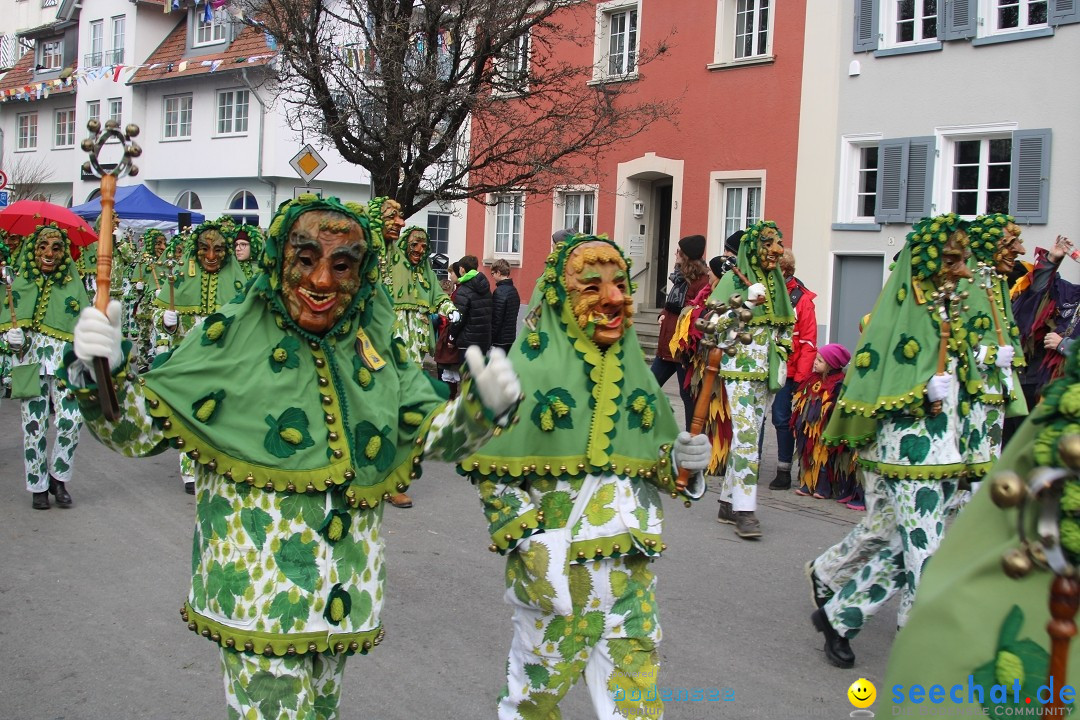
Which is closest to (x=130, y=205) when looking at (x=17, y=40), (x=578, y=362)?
(x=578, y=362)

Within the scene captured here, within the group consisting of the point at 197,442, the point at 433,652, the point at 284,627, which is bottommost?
the point at 433,652

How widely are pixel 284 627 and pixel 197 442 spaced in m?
0.55

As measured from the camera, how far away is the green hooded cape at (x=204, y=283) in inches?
374

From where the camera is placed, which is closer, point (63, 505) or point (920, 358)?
point (920, 358)

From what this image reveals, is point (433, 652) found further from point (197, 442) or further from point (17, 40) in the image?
point (17, 40)

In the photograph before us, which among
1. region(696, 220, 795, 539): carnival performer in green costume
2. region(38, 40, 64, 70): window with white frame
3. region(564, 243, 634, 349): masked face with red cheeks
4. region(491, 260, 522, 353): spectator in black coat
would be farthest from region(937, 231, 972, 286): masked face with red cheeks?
region(38, 40, 64, 70): window with white frame

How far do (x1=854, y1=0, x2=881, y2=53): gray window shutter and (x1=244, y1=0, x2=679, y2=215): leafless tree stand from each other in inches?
148

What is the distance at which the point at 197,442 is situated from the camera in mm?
3066

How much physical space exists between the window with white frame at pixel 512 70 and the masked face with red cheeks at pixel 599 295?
12.8 metres

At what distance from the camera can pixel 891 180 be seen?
17.0 metres

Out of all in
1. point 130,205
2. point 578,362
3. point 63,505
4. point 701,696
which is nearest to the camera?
point 578,362

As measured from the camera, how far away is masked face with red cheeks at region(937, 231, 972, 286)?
5.10 meters

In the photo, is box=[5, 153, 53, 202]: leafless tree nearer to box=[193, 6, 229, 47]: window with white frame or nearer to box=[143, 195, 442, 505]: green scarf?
box=[193, 6, 229, 47]: window with white frame

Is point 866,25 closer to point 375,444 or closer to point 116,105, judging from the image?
point 375,444
